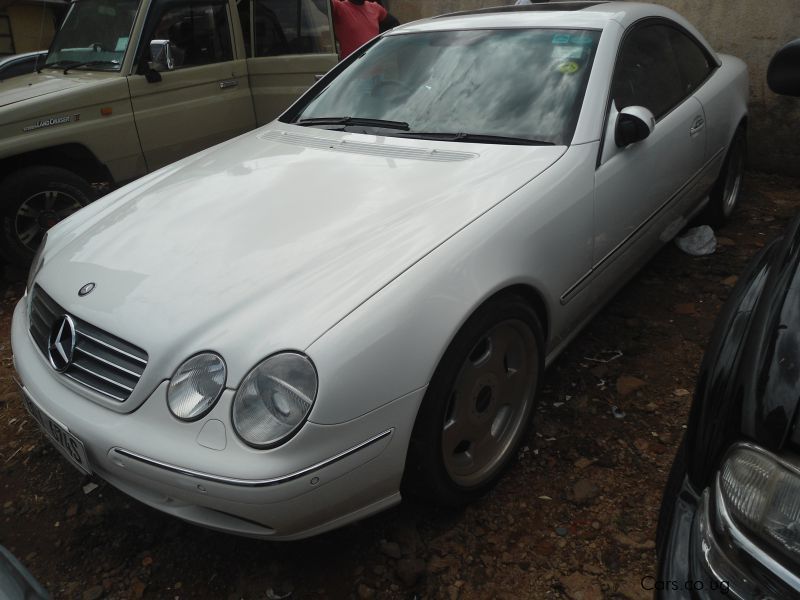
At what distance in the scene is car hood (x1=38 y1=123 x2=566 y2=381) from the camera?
175cm

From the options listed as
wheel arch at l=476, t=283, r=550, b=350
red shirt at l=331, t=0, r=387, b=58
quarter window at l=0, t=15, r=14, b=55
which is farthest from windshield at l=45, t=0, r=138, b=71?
quarter window at l=0, t=15, r=14, b=55

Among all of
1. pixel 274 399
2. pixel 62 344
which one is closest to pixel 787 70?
pixel 274 399

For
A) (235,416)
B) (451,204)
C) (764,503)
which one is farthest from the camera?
(451,204)

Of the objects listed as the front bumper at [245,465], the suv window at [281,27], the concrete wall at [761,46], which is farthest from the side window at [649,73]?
the suv window at [281,27]

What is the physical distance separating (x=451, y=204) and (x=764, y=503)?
1284 mm

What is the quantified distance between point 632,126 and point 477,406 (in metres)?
1.26

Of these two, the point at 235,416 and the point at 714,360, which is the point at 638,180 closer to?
the point at 714,360

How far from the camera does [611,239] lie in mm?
2576

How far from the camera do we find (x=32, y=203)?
4109mm

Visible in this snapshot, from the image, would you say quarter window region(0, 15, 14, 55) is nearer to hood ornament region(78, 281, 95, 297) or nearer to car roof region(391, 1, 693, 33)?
car roof region(391, 1, 693, 33)

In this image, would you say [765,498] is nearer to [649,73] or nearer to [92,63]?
[649,73]

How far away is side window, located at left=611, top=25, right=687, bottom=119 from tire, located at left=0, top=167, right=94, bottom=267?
3.36 m

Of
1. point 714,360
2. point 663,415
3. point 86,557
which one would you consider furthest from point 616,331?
point 86,557

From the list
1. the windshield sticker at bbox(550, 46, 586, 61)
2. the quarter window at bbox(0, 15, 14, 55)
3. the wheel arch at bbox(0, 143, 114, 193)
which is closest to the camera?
the windshield sticker at bbox(550, 46, 586, 61)
